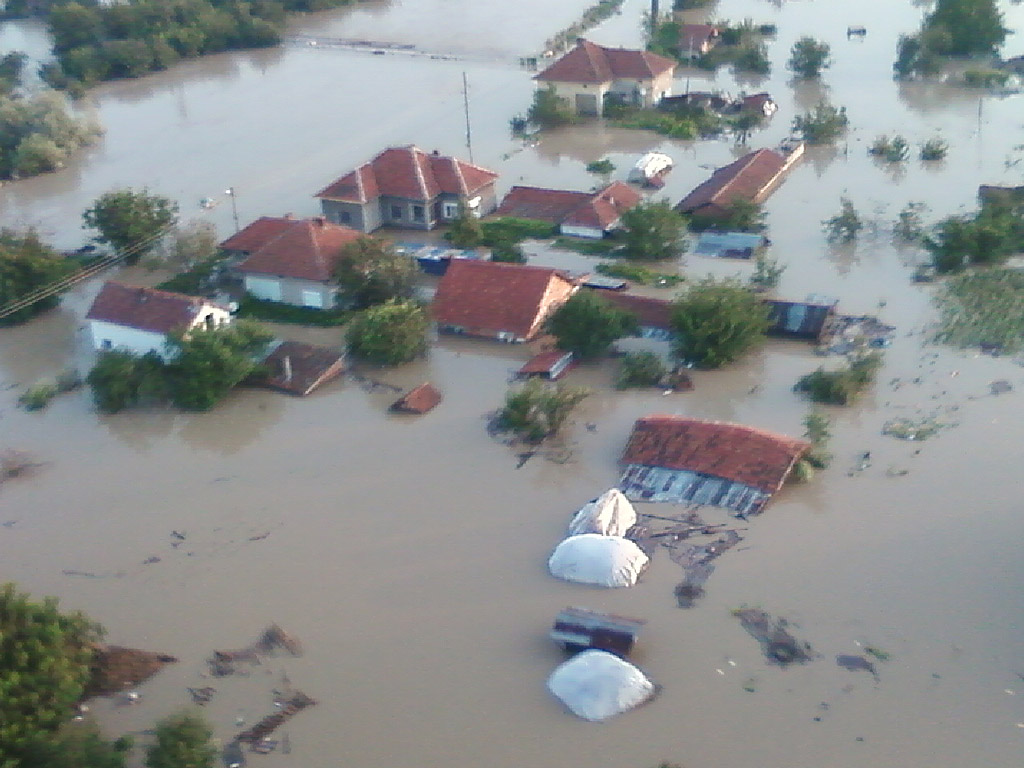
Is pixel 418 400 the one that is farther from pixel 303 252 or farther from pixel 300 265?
pixel 303 252

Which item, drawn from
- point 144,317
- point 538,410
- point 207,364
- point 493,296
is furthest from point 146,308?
point 538,410

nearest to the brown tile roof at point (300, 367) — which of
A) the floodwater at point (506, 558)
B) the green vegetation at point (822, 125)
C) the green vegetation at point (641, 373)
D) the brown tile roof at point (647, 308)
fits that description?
the floodwater at point (506, 558)

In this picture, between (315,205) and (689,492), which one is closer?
(689,492)

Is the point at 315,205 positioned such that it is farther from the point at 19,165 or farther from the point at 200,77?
the point at 200,77

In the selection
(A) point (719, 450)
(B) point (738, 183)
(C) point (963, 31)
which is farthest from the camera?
(C) point (963, 31)

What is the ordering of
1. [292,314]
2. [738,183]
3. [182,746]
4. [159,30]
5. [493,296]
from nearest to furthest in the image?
[182,746] → [493,296] → [292,314] → [738,183] → [159,30]

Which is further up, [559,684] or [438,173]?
[438,173]

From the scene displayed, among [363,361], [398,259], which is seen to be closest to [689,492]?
[363,361]
